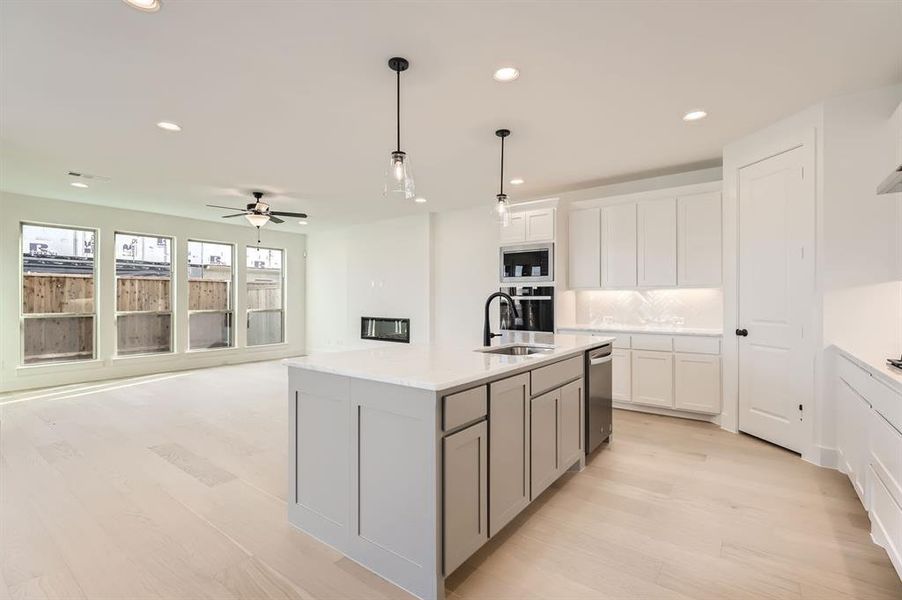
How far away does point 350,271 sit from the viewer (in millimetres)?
8469

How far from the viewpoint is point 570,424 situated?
2.92 m

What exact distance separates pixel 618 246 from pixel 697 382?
171 cm

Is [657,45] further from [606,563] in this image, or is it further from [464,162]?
[606,563]

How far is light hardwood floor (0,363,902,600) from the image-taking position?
189cm

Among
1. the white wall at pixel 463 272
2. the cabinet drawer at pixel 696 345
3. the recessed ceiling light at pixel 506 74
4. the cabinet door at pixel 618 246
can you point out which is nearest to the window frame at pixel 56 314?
the white wall at pixel 463 272

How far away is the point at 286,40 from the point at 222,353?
7.11m

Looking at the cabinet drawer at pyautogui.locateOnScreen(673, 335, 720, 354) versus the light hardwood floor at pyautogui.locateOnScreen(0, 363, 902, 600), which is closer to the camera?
the light hardwood floor at pyautogui.locateOnScreen(0, 363, 902, 600)

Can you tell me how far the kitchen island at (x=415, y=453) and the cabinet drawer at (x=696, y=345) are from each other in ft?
8.23

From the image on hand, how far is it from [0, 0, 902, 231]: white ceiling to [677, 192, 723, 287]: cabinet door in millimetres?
459

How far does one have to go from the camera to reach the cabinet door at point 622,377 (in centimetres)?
469

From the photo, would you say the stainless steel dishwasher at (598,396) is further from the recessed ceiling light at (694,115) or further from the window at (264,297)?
the window at (264,297)

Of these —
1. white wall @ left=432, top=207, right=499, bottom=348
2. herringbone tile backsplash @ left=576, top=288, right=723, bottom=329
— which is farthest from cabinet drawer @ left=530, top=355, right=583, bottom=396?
white wall @ left=432, top=207, right=499, bottom=348

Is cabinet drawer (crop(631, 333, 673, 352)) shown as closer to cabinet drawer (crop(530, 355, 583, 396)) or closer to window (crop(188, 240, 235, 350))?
cabinet drawer (crop(530, 355, 583, 396))

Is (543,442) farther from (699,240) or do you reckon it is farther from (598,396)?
(699,240)
